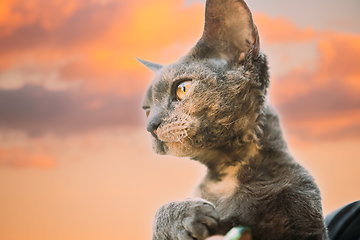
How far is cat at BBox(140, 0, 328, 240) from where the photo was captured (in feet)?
1.92

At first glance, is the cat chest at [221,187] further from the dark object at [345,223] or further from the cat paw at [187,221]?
the dark object at [345,223]

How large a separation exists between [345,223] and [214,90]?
1.87ft

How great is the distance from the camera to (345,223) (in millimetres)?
891

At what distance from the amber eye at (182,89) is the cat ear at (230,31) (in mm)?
84

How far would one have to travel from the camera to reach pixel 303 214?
0.59 m

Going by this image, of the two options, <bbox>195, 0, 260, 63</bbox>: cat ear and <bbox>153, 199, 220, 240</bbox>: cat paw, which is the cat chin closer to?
<bbox>153, 199, 220, 240</bbox>: cat paw

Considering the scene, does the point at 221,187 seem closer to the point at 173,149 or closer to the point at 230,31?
the point at 173,149

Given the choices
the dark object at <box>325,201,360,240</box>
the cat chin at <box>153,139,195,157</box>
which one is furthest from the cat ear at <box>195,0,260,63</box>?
the dark object at <box>325,201,360,240</box>

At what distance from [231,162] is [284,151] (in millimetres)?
109

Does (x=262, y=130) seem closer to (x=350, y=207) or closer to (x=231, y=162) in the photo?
(x=231, y=162)

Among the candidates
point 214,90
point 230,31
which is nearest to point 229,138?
point 214,90

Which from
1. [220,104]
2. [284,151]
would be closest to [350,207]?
→ [284,151]

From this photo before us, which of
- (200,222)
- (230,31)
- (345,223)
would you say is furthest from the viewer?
(345,223)

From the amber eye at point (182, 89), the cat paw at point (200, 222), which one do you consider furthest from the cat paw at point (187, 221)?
the amber eye at point (182, 89)
